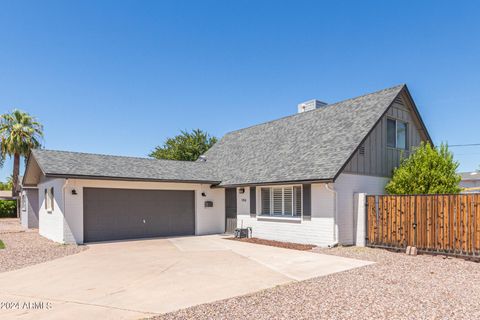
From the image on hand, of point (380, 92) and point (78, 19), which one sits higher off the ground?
point (78, 19)

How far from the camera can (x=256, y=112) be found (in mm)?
25859

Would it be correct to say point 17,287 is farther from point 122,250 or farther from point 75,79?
point 75,79

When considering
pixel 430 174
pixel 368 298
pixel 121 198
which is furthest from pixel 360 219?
pixel 121 198

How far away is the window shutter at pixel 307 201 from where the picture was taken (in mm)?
12484

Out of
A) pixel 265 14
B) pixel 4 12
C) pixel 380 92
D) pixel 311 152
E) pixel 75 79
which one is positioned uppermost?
pixel 265 14

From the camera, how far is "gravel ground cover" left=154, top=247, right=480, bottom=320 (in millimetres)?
4973

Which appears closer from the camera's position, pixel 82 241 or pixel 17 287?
pixel 17 287

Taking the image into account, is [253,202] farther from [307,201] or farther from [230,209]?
[307,201]

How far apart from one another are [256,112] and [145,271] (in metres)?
19.3

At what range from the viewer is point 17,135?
99.6 feet

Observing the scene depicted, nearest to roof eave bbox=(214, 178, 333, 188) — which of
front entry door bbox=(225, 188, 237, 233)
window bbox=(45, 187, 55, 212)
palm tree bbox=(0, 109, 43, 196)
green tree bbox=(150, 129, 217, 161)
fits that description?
front entry door bbox=(225, 188, 237, 233)

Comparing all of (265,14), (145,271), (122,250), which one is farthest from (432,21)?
(122,250)

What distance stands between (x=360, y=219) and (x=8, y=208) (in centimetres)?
3263

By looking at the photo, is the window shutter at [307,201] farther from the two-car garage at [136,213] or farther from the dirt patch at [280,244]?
the two-car garage at [136,213]
